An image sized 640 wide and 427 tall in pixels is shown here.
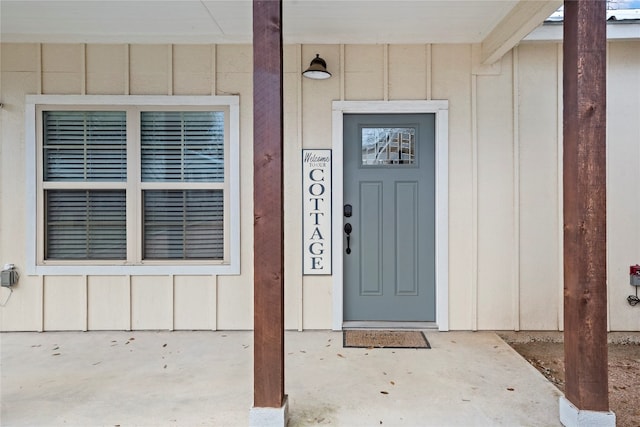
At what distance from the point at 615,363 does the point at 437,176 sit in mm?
2067

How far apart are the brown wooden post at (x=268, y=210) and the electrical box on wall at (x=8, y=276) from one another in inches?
113

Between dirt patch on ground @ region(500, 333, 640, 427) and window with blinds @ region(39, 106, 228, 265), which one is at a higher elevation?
window with blinds @ region(39, 106, 228, 265)

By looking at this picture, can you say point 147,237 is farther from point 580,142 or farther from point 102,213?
point 580,142

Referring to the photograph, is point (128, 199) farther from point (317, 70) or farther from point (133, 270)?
point (317, 70)

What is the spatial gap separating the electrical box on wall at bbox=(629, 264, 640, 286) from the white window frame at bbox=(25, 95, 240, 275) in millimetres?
3583

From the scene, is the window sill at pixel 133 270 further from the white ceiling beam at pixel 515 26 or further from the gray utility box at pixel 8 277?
the white ceiling beam at pixel 515 26

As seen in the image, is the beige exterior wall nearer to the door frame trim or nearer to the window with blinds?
the door frame trim

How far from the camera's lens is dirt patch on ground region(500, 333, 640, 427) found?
2352 mm

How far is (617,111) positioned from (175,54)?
408 cm

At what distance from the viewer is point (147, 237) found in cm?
352

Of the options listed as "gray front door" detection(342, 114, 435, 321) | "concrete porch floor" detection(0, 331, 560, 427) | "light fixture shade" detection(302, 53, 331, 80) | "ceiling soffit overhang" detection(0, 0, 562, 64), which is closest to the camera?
"concrete porch floor" detection(0, 331, 560, 427)

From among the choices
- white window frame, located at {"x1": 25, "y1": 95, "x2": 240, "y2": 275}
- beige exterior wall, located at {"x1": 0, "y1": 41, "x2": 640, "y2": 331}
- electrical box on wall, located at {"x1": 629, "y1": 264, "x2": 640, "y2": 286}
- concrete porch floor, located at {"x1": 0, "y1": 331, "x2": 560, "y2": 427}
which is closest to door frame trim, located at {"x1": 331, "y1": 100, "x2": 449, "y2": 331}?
beige exterior wall, located at {"x1": 0, "y1": 41, "x2": 640, "y2": 331}

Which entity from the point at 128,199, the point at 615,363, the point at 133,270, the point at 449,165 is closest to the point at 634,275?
the point at 615,363

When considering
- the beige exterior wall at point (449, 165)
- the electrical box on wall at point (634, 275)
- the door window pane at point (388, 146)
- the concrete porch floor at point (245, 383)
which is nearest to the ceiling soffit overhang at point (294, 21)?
the beige exterior wall at point (449, 165)
